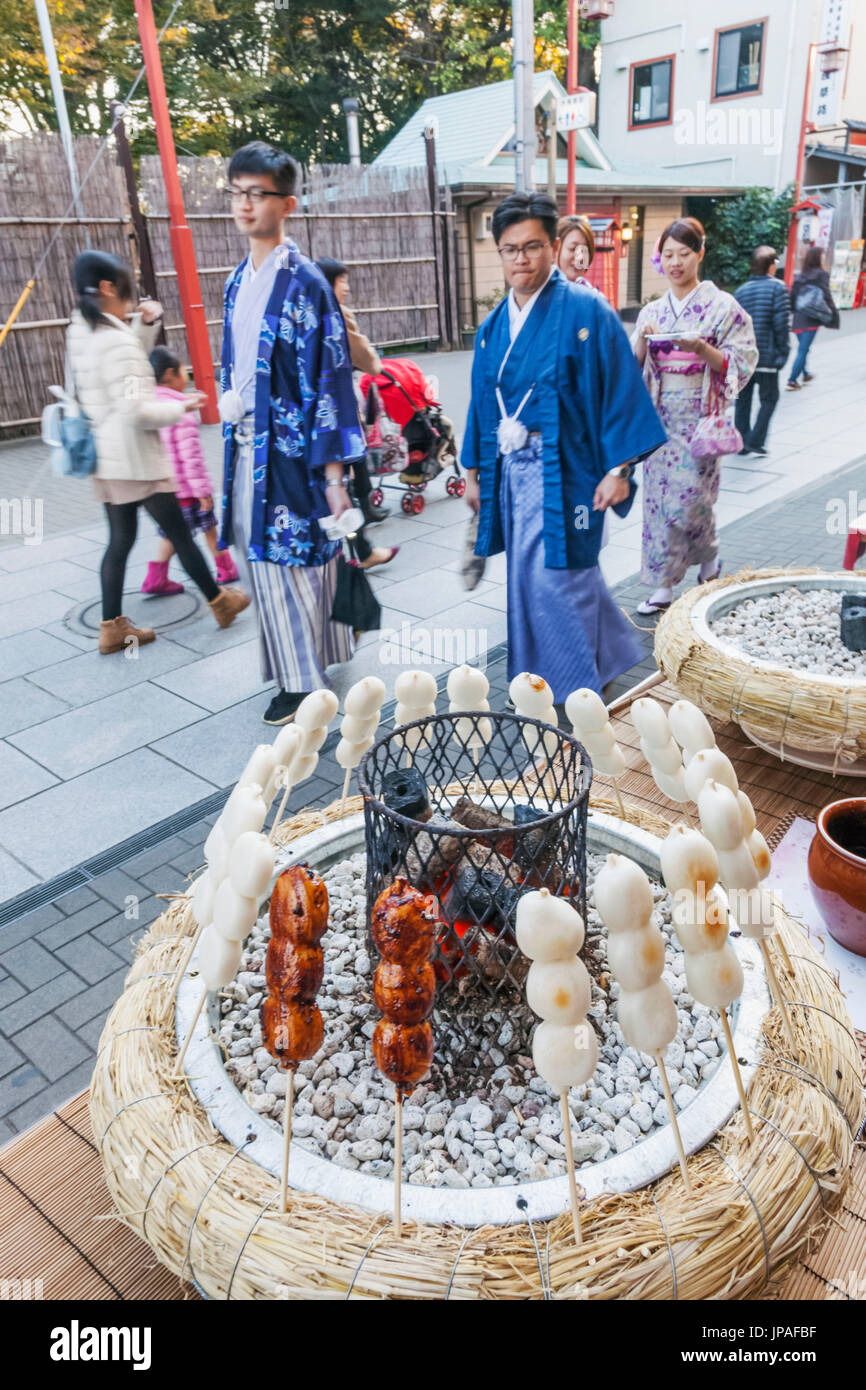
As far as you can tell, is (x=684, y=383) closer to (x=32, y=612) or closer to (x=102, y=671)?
(x=102, y=671)

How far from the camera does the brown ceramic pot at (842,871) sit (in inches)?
80.3

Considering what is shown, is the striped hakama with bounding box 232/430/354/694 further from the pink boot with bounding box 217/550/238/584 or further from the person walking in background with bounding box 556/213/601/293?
the person walking in background with bounding box 556/213/601/293

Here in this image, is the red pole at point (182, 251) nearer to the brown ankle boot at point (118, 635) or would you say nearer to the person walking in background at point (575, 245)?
the brown ankle boot at point (118, 635)

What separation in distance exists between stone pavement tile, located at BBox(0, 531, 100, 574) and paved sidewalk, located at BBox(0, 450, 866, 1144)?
3.27 m

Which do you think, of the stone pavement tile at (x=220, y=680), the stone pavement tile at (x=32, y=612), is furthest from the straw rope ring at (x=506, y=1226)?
the stone pavement tile at (x=32, y=612)

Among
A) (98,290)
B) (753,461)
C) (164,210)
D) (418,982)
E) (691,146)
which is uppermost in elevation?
(691,146)

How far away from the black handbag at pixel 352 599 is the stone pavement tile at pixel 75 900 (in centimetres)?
161

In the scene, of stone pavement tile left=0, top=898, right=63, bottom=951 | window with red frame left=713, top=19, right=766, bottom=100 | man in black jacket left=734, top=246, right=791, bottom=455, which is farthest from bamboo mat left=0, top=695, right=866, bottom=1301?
window with red frame left=713, top=19, right=766, bottom=100

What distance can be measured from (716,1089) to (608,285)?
54.6 ft

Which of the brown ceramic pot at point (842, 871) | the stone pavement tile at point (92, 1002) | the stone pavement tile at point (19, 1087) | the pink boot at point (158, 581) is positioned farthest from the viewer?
the pink boot at point (158, 581)
